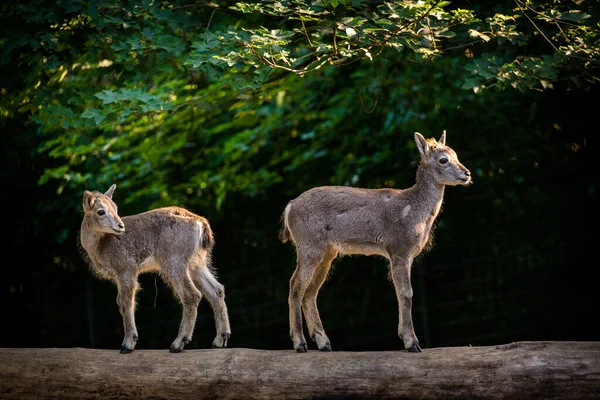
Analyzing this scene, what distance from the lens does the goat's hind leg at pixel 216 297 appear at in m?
8.20

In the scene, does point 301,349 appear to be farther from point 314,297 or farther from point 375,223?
point 375,223

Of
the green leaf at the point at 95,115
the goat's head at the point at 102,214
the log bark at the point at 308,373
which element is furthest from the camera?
the green leaf at the point at 95,115

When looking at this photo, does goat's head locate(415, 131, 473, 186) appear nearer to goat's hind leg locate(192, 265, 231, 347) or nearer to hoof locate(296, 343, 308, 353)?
hoof locate(296, 343, 308, 353)

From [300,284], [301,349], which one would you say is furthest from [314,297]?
[301,349]

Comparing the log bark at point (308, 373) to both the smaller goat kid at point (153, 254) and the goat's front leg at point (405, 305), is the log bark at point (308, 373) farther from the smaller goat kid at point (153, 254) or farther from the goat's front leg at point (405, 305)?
the smaller goat kid at point (153, 254)

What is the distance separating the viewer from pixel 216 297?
8305 millimetres

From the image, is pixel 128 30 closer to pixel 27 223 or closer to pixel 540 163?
pixel 27 223

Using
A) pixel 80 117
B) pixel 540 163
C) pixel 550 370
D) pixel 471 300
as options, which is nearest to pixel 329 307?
pixel 471 300

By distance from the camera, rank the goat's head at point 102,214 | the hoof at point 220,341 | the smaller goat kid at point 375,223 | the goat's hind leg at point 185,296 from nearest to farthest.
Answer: the smaller goat kid at point 375,223 → the goat's head at point 102,214 → the goat's hind leg at point 185,296 → the hoof at point 220,341

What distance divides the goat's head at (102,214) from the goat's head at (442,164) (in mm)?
2519

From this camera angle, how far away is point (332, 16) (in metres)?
8.38

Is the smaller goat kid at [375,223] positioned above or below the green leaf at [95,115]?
above

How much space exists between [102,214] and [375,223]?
2245 mm

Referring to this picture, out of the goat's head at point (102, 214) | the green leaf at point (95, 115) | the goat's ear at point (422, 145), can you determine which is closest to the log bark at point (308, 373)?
the goat's head at point (102, 214)
